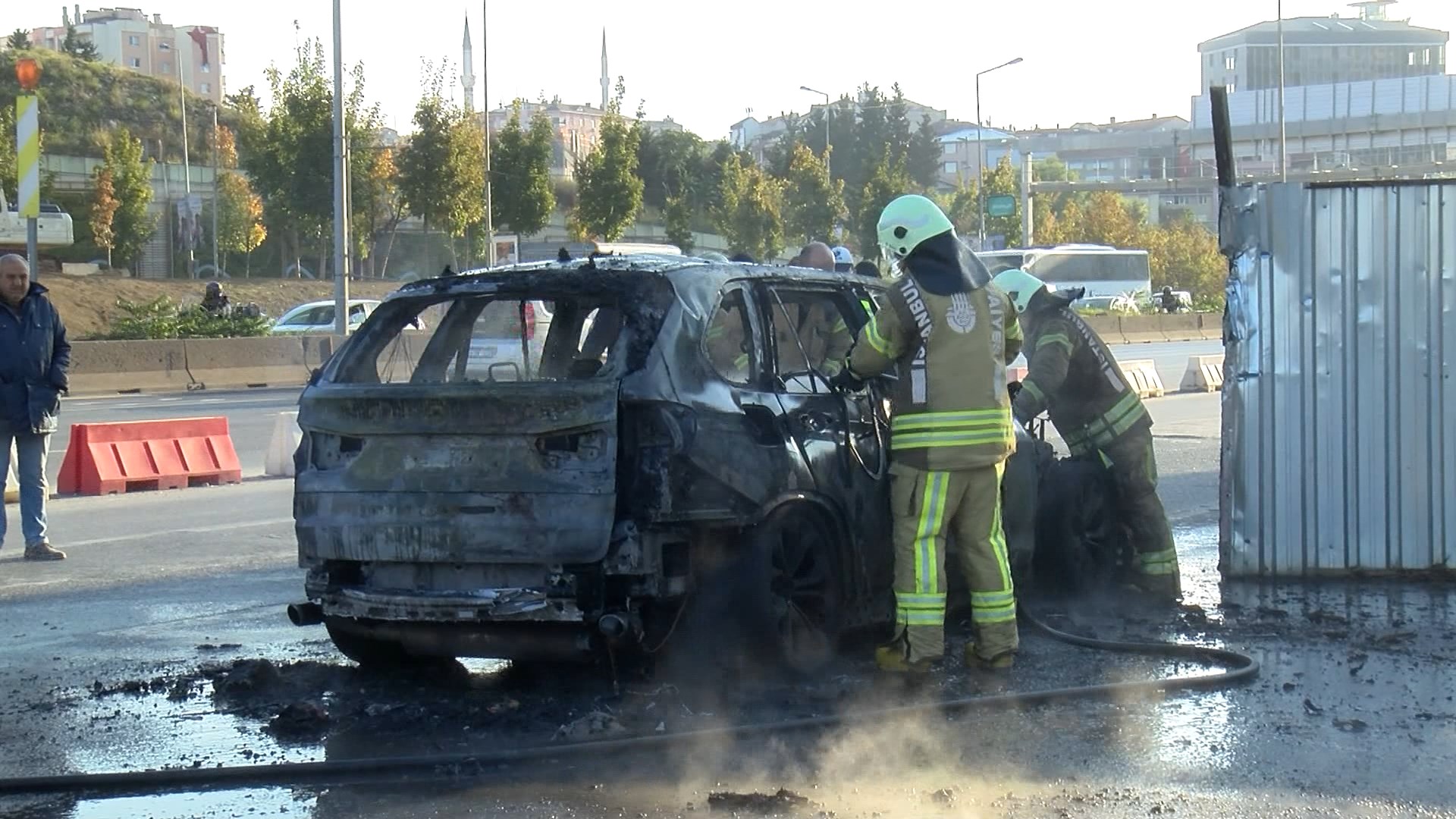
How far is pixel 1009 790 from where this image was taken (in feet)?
16.1

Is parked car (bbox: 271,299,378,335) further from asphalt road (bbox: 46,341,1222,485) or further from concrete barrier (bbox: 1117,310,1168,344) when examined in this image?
concrete barrier (bbox: 1117,310,1168,344)

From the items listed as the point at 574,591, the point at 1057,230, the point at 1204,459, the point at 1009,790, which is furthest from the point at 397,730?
the point at 1057,230

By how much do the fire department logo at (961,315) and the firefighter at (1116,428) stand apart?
5.97 feet

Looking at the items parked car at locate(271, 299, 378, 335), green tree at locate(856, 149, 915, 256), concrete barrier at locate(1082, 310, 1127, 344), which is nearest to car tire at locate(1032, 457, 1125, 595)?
parked car at locate(271, 299, 378, 335)

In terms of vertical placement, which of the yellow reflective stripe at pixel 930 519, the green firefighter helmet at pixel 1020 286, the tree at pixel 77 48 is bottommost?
the yellow reflective stripe at pixel 930 519

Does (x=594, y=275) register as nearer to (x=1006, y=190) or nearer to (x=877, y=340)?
(x=877, y=340)

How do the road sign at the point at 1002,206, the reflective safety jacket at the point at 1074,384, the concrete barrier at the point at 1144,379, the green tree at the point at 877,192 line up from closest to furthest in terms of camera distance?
the reflective safety jacket at the point at 1074,384 < the concrete barrier at the point at 1144,379 < the road sign at the point at 1002,206 < the green tree at the point at 877,192

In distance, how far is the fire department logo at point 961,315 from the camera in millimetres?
6387

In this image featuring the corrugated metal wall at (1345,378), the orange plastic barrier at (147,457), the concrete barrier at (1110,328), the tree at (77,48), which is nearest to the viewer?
the corrugated metal wall at (1345,378)

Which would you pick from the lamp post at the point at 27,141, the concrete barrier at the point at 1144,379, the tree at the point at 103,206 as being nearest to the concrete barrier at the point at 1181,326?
the concrete barrier at the point at 1144,379

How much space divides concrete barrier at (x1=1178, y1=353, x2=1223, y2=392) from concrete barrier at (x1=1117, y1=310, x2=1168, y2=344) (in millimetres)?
20912

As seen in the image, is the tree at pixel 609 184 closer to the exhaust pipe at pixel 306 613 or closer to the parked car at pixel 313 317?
the parked car at pixel 313 317

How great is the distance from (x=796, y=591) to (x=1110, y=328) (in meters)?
41.2

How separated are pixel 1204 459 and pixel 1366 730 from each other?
994 centimetres
